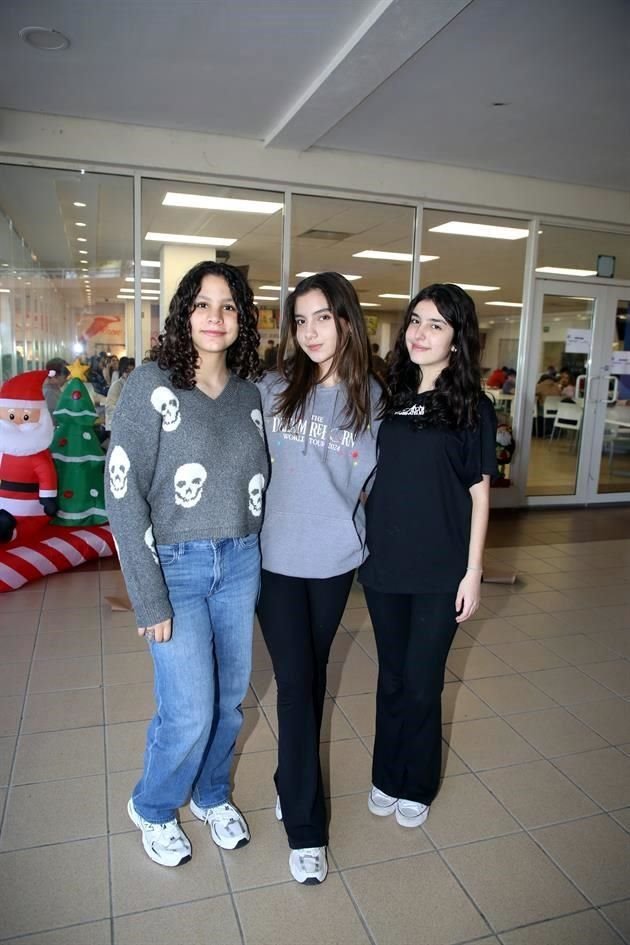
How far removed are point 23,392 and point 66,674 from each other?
2012 millimetres

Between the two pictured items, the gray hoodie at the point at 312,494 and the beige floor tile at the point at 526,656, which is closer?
the gray hoodie at the point at 312,494

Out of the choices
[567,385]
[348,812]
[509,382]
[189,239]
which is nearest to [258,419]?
[348,812]

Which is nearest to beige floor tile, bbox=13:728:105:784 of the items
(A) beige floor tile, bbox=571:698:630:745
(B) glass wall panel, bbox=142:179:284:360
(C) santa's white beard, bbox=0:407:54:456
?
(A) beige floor tile, bbox=571:698:630:745

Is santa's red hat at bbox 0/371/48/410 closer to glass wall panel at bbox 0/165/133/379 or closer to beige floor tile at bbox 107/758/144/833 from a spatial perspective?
glass wall panel at bbox 0/165/133/379

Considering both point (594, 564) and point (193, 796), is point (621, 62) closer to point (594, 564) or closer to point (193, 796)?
point (594, 564)

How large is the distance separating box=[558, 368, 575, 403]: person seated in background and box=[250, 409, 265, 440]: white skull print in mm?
5971

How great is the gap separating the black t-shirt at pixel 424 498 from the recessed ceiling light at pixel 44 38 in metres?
3.05

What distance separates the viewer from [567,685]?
Result: 3.12 m

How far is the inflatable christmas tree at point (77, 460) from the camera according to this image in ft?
15.3

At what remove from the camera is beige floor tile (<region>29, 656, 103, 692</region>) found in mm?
2889

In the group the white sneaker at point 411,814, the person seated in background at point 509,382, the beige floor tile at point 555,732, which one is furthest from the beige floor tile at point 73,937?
the person seated in background at point 509,382

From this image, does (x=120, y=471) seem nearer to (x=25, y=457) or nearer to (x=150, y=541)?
(x=150, y=541)

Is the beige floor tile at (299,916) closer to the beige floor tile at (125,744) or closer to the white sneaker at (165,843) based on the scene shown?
the white sneaker at (165,843)

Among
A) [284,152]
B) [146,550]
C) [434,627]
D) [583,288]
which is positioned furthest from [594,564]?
[146,550]
